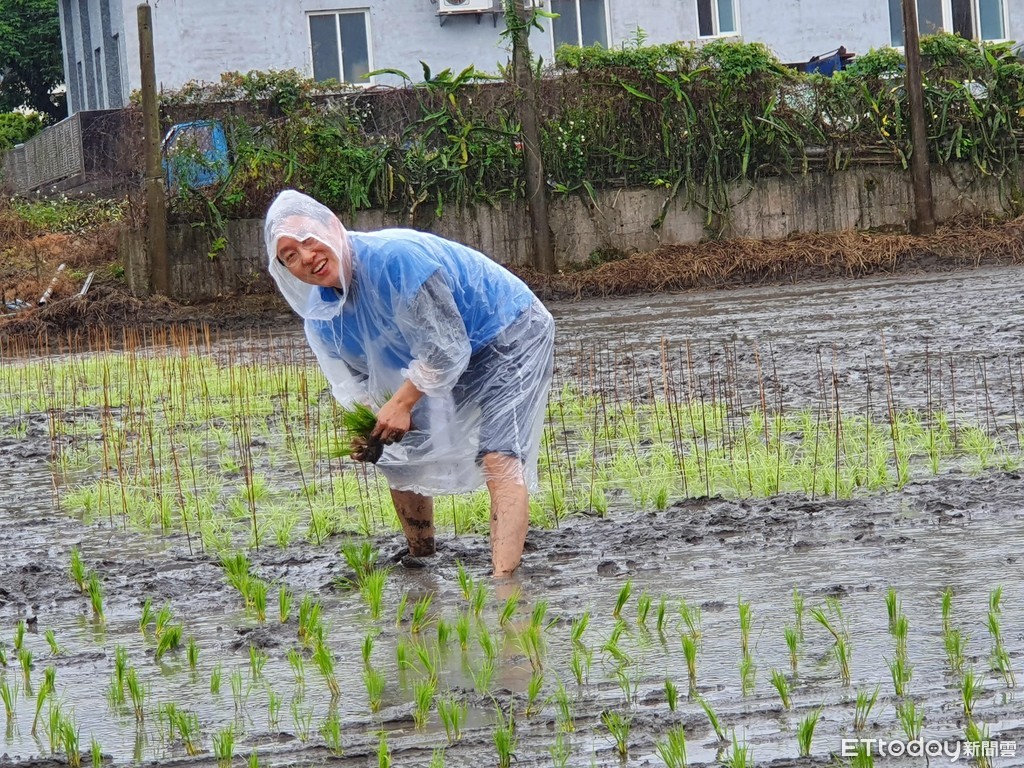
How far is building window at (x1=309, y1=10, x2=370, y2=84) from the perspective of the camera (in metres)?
26.1

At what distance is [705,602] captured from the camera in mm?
4691

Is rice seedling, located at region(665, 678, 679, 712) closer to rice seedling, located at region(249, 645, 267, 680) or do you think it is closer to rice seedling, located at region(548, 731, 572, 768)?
rice seedling, located at region(548, 731, 572, 768)

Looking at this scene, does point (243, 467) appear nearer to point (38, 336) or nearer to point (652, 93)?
point (38, 336)

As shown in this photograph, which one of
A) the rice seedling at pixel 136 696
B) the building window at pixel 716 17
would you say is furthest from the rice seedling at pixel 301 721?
the building window at pixel 716 17

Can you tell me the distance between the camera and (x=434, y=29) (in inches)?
1032

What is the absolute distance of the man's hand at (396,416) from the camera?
511 centimetres

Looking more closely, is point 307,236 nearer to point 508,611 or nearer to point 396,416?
point 396,416

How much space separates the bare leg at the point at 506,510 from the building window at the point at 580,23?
22276 millimetres

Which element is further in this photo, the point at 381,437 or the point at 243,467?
the point at 243,467

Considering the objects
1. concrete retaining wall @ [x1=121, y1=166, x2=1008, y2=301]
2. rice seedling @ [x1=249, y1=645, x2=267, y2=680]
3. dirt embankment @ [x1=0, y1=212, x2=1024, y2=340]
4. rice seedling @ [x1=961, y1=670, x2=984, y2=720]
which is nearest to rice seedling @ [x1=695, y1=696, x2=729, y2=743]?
rice seedling @ [x1=961, y1=670, x2=984, y2=720]

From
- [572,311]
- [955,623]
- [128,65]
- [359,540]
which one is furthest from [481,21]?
[955,623]

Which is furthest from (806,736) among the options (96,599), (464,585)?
(96,599)

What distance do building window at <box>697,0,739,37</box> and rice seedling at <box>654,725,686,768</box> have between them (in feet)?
82.0

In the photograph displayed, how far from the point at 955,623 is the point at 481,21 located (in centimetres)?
2330
